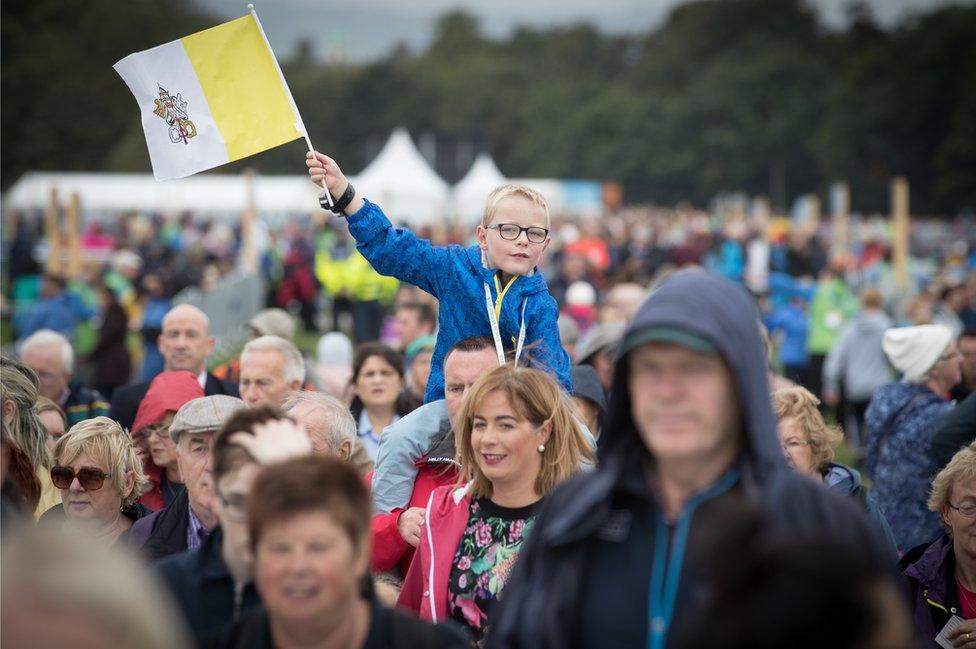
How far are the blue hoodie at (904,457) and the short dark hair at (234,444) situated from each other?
4.70 meters

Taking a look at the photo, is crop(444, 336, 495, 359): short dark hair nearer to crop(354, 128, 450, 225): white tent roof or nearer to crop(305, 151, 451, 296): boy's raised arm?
crop(305, 151, 451, 296): boy's raised arm

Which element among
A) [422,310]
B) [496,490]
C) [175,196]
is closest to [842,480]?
[496,490]

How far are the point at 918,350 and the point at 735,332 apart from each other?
584 cm

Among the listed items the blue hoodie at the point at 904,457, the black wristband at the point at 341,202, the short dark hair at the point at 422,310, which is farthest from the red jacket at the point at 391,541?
the short dark hair at the point at 422,310

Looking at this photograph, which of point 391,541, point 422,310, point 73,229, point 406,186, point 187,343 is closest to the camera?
point 391,541

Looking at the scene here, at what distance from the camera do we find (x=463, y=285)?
5.70 m

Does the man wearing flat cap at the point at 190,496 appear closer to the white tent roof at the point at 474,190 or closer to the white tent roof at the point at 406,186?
the white tent roof at the point at 406,186

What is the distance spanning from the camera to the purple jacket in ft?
17.0

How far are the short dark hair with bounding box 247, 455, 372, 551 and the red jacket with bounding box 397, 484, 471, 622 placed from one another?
111cm

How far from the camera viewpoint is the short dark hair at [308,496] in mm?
2955

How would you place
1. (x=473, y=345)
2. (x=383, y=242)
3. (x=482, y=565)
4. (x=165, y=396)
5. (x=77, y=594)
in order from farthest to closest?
(x=165, y=396), (x=383, y=242), (x=473, y=345), (x=482, y=565), (x=77, y=594)

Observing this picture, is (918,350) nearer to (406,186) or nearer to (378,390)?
(378,390)

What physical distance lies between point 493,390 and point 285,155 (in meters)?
103

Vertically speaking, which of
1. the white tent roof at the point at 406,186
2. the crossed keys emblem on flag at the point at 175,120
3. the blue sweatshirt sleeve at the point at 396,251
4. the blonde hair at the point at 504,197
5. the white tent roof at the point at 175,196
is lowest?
the blue sweatshirt sleeve at the point at 396,251
